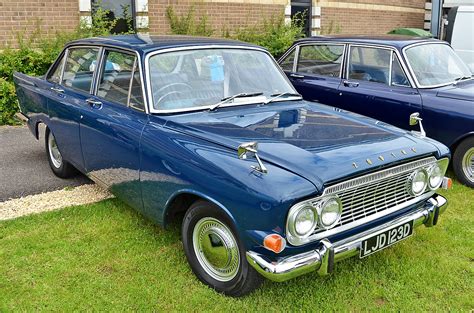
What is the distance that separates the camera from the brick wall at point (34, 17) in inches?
346

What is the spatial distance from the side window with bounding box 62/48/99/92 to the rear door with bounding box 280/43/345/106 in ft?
10.3

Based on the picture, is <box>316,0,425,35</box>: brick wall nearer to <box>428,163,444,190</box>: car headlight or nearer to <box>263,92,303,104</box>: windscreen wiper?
<box>263,92,303,104</box>: windscreen wiper

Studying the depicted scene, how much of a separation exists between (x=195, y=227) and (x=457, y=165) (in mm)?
3524

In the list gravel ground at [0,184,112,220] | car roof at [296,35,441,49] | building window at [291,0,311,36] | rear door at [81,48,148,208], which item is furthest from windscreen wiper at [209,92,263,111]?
building window at [291,0,311,36]

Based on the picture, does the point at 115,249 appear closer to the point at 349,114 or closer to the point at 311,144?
the point at 311,144

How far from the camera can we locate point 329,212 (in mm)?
2934

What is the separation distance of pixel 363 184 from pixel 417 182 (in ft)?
2.07

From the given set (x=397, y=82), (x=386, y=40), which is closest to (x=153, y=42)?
(x=397, y=82)

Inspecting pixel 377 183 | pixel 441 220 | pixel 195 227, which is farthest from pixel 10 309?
pixel 441 220

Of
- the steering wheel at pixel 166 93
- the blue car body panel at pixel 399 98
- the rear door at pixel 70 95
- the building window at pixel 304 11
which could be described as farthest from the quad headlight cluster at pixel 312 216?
the building window at pixel 304 11

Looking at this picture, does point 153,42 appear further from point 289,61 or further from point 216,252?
point 289,61

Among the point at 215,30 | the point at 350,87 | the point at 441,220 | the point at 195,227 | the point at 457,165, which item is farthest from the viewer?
the point at 215,30

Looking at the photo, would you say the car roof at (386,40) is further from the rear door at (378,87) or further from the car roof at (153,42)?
the car roof at (153,42)

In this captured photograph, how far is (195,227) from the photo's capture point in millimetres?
3346
